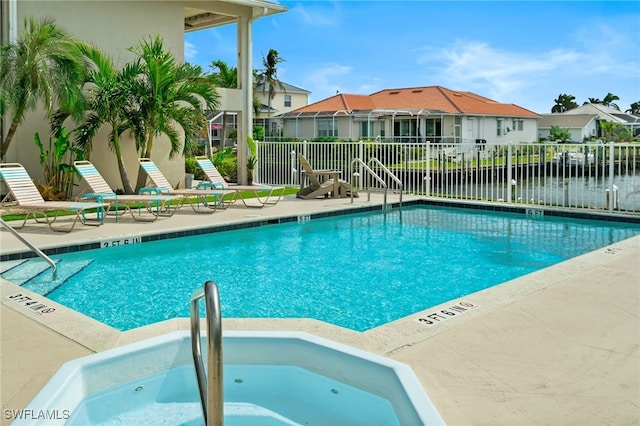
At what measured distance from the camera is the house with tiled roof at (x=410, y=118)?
42500 mm

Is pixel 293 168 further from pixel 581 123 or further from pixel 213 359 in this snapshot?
pixel 581 123

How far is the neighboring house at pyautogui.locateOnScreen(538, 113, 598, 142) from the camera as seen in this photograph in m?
60.1

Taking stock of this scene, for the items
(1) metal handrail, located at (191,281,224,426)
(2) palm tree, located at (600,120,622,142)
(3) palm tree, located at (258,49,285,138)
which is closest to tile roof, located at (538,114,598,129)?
(2) palm tree, located at (600,120,622,142)

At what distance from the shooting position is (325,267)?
822cm

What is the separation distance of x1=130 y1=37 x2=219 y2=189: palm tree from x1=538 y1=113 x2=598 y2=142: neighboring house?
169ft

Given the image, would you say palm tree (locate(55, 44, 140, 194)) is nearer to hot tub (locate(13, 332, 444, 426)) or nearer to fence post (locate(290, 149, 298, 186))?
fence post (locate(290, 149, 298, 186))

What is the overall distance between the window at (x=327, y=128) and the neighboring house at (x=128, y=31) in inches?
1014

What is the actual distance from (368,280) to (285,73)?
4869cm

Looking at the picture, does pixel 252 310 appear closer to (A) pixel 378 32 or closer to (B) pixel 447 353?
(B) pixel 447 353

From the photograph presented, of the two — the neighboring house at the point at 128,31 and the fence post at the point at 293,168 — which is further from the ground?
the neighboring house at the point at 128,31

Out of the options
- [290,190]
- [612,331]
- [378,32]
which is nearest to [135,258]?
[612,331]

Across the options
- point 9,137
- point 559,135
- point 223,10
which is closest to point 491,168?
point 223,10

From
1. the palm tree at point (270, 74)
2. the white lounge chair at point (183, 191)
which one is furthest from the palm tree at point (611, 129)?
the white lounge chair at point (183, 191)

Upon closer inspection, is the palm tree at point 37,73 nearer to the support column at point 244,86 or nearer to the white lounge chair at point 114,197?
the white lounge chair at point 114,197
